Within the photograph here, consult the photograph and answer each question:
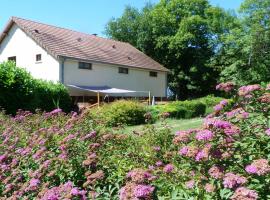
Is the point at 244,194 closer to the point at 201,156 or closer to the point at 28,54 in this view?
the point at 201,156

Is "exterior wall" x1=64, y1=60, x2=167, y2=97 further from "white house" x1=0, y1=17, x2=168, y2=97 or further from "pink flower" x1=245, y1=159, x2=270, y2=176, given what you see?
"pink flower" x1=245, y1=159, x2=270, y2=176

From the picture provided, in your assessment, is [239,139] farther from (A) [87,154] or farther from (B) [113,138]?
(B) [113,138]

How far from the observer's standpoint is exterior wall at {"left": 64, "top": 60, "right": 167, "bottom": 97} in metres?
30.9

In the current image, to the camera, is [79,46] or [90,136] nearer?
[90,136]

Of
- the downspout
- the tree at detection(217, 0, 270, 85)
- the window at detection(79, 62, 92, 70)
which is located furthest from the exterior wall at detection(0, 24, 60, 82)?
the tree at detection(217, 0, 270, 85)

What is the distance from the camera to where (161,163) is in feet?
14.1

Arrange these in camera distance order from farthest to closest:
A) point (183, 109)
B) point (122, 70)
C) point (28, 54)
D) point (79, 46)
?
point (122, 70)
point (79, 46)
point (28, 54)
point (183, 109)

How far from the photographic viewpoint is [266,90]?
454cm

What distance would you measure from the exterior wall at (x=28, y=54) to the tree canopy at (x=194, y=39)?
1643cm

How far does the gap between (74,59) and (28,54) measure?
4.48m

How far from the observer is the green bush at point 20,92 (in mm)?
21453

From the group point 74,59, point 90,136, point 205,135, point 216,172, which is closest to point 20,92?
point 74,59

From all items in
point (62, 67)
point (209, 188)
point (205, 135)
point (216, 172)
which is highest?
point (62, 67)

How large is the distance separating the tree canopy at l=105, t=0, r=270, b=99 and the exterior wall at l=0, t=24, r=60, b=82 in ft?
53.9
